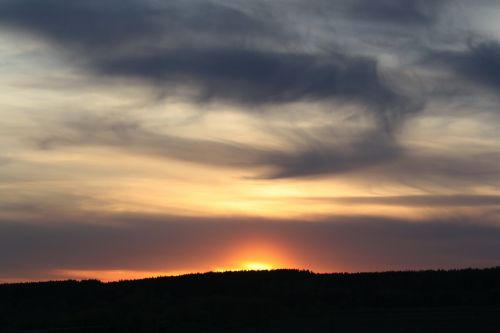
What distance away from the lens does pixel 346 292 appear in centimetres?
4969

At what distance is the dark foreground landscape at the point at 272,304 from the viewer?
3766cm

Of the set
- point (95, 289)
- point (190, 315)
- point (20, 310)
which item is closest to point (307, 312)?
point (190, 315)

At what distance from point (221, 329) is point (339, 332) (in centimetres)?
612

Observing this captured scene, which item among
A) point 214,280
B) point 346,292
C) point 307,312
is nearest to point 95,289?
point 214,280

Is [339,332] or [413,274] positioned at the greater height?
[413,274]

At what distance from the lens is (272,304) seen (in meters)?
44.6

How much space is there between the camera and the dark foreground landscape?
3766cm

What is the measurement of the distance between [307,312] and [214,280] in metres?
20.0

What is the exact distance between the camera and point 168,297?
183ft

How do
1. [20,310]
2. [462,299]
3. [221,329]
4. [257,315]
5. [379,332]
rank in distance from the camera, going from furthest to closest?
[20,310] < [462,299] < [257,315] < [221,329] < [379,332]

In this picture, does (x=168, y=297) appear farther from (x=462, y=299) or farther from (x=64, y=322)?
(x=462, y=299)

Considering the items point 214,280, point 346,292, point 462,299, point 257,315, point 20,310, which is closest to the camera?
point 257,315

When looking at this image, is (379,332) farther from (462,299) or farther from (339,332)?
(462,299)

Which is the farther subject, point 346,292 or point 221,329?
point 346,292
